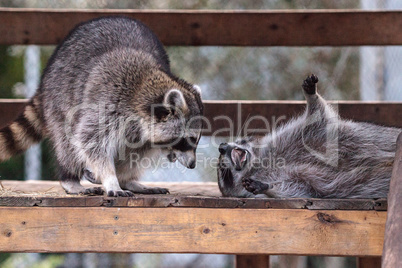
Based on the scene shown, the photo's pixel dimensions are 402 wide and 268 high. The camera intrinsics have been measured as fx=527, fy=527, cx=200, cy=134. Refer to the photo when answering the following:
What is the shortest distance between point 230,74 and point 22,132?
5038 mm

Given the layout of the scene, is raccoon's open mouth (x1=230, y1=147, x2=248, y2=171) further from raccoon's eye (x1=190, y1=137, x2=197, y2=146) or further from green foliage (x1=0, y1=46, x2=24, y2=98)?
green foliage (x1=0, y1=46, x2=24, y2=98)

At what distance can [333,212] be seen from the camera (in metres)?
2.36

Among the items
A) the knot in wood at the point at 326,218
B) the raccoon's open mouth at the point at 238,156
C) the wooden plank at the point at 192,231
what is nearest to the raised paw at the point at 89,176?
the wooden plank at the point at 192,231

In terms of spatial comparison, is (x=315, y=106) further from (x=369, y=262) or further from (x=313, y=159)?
(x=369, y=262)

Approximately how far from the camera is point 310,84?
294 cm

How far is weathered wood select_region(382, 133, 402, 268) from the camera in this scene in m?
1.71

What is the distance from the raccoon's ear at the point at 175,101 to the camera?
2896mm

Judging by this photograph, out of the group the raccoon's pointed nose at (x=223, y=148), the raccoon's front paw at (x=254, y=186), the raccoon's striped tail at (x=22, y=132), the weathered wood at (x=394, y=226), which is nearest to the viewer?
the weathered wood at (x=394, y=226)

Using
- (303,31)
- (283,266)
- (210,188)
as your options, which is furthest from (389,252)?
(283,266)

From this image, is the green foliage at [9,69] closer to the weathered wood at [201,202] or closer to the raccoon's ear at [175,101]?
the raccoon's ear at [175,101]

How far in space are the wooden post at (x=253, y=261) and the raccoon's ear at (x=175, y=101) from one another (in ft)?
3.53

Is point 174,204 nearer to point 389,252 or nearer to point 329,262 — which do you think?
point 389,252

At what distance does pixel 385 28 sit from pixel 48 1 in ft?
16.3

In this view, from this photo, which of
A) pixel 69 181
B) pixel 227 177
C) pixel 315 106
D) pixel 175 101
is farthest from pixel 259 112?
pixel 69 181
